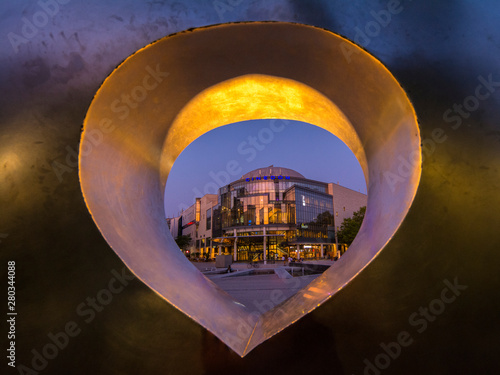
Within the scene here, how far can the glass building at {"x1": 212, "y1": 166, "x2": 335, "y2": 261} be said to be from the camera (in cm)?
6353

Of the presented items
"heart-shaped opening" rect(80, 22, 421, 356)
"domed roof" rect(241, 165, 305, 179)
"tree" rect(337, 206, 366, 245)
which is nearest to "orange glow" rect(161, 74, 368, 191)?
"heart-shaped opening" rect(80, 22, 421, 356)

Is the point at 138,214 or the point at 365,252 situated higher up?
the point at 138,214

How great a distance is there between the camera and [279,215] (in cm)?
6450

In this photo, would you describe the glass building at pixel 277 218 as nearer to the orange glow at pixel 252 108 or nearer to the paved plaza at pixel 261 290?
the paved plaza at pixel 261 290

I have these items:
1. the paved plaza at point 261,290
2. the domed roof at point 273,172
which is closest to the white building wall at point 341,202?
the domed roof at point 273,172

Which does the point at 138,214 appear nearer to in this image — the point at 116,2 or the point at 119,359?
the point at 119,359

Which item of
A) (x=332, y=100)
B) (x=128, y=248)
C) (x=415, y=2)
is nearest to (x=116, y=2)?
(x=128, y=248)

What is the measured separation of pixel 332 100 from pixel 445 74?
143cm

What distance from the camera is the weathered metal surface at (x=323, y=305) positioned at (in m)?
2.65

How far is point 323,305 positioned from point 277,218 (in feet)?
204

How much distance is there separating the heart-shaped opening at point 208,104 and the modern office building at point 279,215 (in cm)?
5788

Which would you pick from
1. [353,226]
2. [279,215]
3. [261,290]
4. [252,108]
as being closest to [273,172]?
[279,215]

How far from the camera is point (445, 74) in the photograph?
9.86ft

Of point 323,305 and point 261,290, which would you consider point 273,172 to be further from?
point 323,305
